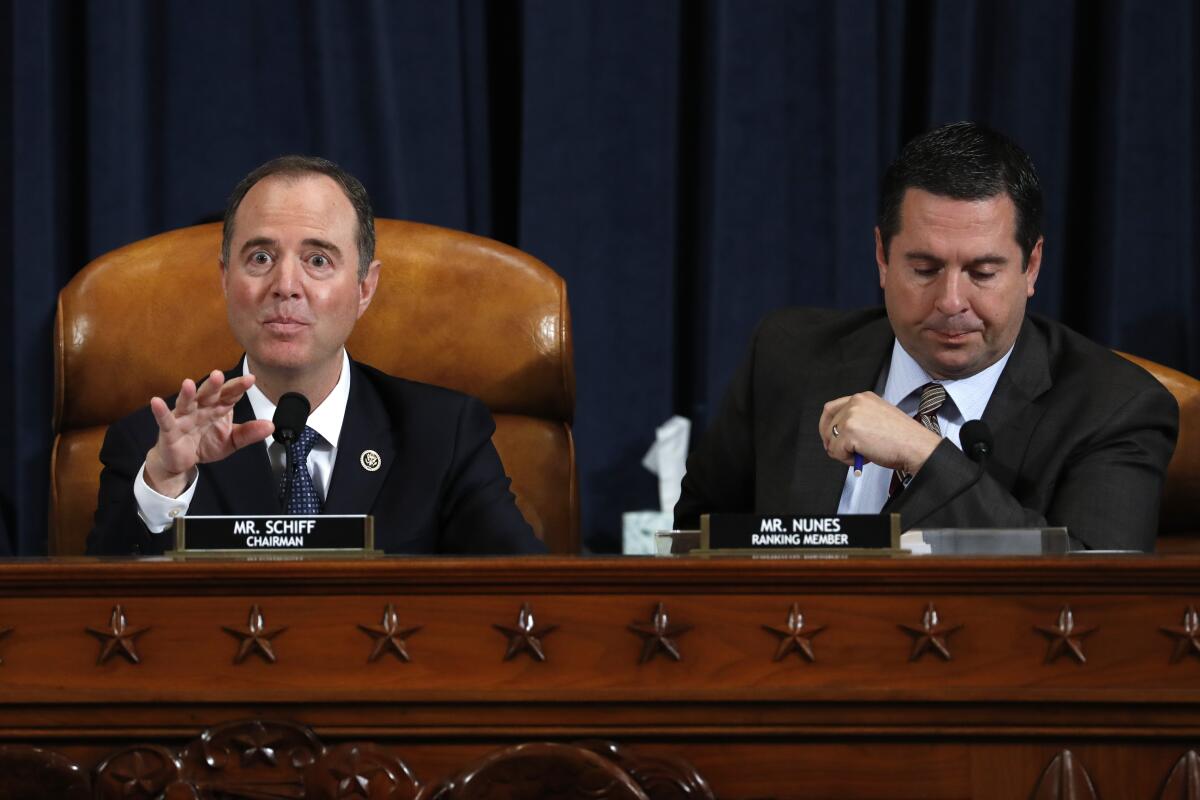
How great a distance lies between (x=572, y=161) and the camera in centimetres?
310

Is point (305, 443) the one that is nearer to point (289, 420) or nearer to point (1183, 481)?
point (289, 420)

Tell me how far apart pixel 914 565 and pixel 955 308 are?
81 centimetres

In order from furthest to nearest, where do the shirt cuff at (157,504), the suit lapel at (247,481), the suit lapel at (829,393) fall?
1. the suit lapel at (829,393)
2. the suit lapel at (247,481)
3. the shirt cuff at (157,504)

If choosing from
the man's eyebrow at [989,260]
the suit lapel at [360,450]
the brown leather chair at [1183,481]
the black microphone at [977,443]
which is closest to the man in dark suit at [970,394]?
the man's eyebrow at [989,260]

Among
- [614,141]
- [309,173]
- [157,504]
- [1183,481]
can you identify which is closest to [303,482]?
[157,504]

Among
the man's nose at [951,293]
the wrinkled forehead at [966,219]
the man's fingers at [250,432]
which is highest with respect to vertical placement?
the wrinkled forehead at [966,219]

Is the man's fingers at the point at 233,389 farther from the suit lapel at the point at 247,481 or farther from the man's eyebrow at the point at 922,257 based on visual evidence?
the man's eyebrow at the point at 922,257

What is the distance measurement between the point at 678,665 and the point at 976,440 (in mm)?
595

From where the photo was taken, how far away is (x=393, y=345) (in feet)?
8.18

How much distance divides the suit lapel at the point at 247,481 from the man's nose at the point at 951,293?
942 mm

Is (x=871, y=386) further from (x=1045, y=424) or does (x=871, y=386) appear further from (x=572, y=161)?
(x=572, y=161)

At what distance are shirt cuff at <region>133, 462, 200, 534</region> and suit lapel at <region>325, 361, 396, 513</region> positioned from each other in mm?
224

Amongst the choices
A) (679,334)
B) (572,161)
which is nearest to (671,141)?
(572,161)

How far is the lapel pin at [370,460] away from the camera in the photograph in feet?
6.88
